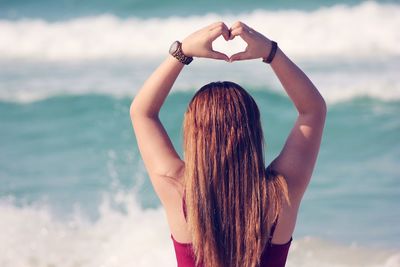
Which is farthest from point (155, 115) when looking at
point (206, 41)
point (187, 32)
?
point (187, 32)

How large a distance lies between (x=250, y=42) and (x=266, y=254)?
1.85 feet

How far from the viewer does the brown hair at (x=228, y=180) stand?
1997 mm

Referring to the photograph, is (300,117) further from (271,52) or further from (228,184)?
(228,184)

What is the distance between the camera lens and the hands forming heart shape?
2.07m

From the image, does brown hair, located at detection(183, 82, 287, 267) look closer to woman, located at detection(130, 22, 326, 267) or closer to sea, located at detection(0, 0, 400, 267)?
woman, located at detection(130, 22, 326, 267)

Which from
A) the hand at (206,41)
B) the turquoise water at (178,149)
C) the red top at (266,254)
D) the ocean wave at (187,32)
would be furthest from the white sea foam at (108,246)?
the ocean wave at (187,32)

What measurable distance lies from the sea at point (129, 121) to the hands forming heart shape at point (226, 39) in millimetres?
2964

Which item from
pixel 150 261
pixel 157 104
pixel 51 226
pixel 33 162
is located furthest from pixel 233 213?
pixel 33 162

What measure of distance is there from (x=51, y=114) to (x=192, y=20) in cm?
511

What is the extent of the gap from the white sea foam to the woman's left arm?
2803mm

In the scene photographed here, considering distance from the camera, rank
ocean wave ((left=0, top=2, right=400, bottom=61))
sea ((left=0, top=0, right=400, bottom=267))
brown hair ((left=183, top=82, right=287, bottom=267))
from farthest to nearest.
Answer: ocean wave ((left=0, top=2, right=400, bottom=61))
sea ((left=0, top=0, right=400, bottom=267))
brown hair ((left=183, top=82, right=287, bottom=267))

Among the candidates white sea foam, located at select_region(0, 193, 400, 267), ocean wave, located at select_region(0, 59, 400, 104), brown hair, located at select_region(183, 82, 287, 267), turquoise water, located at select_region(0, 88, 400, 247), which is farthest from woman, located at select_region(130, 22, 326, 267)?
ocean wave, located at select_region(0, 59, 400, 104)

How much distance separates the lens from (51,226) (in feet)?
18.5

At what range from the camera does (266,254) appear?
6.77 feet
